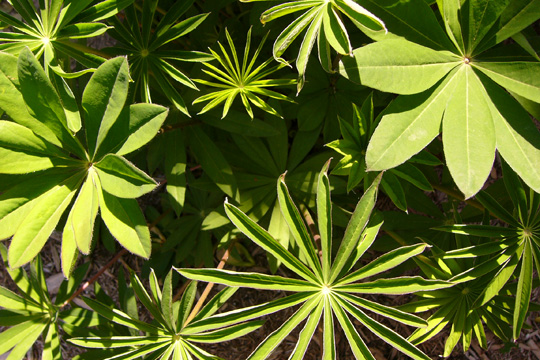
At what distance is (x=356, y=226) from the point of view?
4.08ft

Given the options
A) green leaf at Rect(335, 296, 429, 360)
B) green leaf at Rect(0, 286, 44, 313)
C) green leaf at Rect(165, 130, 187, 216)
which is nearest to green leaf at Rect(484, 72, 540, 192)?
green leaf at Rect(335, 296, 429, 360)

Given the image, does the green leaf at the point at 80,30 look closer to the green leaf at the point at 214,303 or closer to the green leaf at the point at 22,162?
the green leaf at the point at 22,162

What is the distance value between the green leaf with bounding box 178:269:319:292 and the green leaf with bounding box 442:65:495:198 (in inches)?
21.0

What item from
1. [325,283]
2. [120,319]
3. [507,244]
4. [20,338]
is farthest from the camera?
[20,338]

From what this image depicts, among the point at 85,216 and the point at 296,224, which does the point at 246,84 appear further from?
the point at 85,216

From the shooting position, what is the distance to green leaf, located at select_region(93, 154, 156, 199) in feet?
3.71

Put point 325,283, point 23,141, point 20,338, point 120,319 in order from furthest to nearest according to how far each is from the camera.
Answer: point 20,338, point 120,319, point 325,283, point 23,141

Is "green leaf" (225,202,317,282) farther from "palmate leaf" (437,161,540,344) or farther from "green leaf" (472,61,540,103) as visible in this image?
"green leaf" (472,61,540,103)

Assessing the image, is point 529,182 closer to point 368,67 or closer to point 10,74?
point 368,67

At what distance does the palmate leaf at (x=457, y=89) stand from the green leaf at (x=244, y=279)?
1.43 feet

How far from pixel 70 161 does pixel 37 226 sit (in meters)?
0.21

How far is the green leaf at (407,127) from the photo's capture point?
3.63 ft

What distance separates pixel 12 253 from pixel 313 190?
1.06 metres

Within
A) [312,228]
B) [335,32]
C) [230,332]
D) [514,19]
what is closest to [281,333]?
[230,332]
